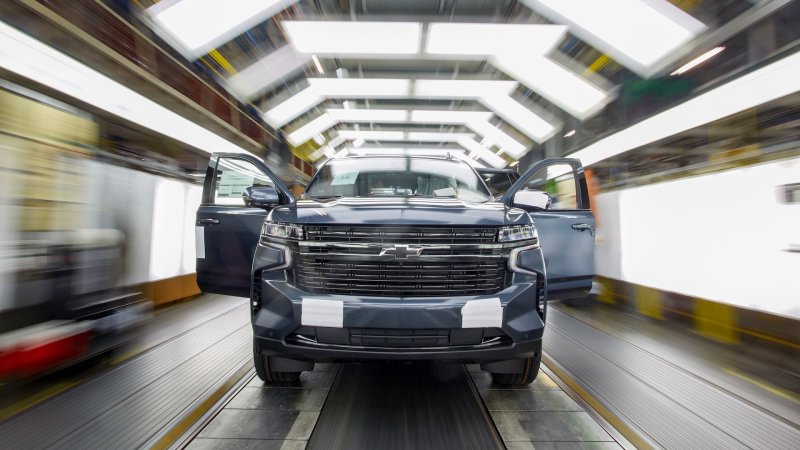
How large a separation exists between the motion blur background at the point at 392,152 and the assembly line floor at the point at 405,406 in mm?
340

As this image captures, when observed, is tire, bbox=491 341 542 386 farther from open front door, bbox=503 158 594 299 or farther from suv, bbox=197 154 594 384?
open front door, bbox=503 158 594 299

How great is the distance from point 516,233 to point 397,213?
0.64m

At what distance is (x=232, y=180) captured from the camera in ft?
15.7

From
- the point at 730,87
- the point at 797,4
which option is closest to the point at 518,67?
the point at 730,87

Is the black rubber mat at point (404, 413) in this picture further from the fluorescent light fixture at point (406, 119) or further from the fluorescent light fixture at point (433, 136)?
the fluorescent light fixture at point (433, 136)

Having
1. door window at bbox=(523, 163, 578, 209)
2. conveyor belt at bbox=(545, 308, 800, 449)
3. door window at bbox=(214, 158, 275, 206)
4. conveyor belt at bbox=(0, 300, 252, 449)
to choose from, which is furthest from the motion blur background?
door window at bbox=(214, 158, 275, 206)

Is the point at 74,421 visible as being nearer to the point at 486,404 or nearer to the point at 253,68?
the point at 486,404

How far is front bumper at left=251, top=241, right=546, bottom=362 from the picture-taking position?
201cm

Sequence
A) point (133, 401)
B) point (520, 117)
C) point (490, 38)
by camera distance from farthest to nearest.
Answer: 1. point (520, 117)
2. point (490, 38)
3. point (133, 401)

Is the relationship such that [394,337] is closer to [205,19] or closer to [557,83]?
[205,19]

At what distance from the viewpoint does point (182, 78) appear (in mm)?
5527

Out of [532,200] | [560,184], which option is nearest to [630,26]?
[560,184]

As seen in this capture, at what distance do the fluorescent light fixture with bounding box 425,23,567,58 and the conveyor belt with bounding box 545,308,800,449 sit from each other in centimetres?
477

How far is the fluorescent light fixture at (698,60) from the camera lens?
14.7ft
